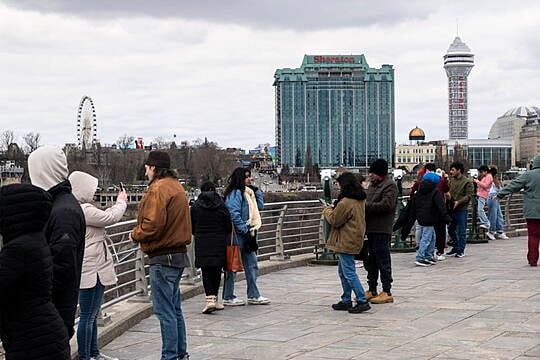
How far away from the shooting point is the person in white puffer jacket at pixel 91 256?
267 inches

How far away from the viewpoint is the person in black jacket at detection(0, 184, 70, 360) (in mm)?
4320

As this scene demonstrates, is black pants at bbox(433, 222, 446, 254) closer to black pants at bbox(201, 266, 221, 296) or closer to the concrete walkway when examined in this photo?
the concrete walkway

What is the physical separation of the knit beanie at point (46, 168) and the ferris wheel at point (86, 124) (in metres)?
108

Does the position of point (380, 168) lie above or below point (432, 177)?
above

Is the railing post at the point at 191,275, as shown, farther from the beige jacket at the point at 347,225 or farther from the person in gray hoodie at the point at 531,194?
the person in gray hoodie at the point at 531,194

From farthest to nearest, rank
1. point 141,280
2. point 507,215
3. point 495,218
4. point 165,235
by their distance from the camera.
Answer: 1. point 507,215
2. point 495,218
3. point 141,280
4. point 165,235

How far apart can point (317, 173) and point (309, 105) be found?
30.0 m

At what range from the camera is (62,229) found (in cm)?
534

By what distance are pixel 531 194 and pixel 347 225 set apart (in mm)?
4533

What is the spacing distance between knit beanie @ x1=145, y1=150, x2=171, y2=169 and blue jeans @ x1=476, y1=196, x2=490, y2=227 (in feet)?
41.2

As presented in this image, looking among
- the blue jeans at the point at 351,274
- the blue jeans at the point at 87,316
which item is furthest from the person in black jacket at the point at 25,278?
the blue jeans at the point at 351,274

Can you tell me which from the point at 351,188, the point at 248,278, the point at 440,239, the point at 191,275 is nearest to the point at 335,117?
the point at 440,239

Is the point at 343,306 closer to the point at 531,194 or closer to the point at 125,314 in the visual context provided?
the point at 125,314

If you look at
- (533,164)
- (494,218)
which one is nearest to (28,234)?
(533,164)
